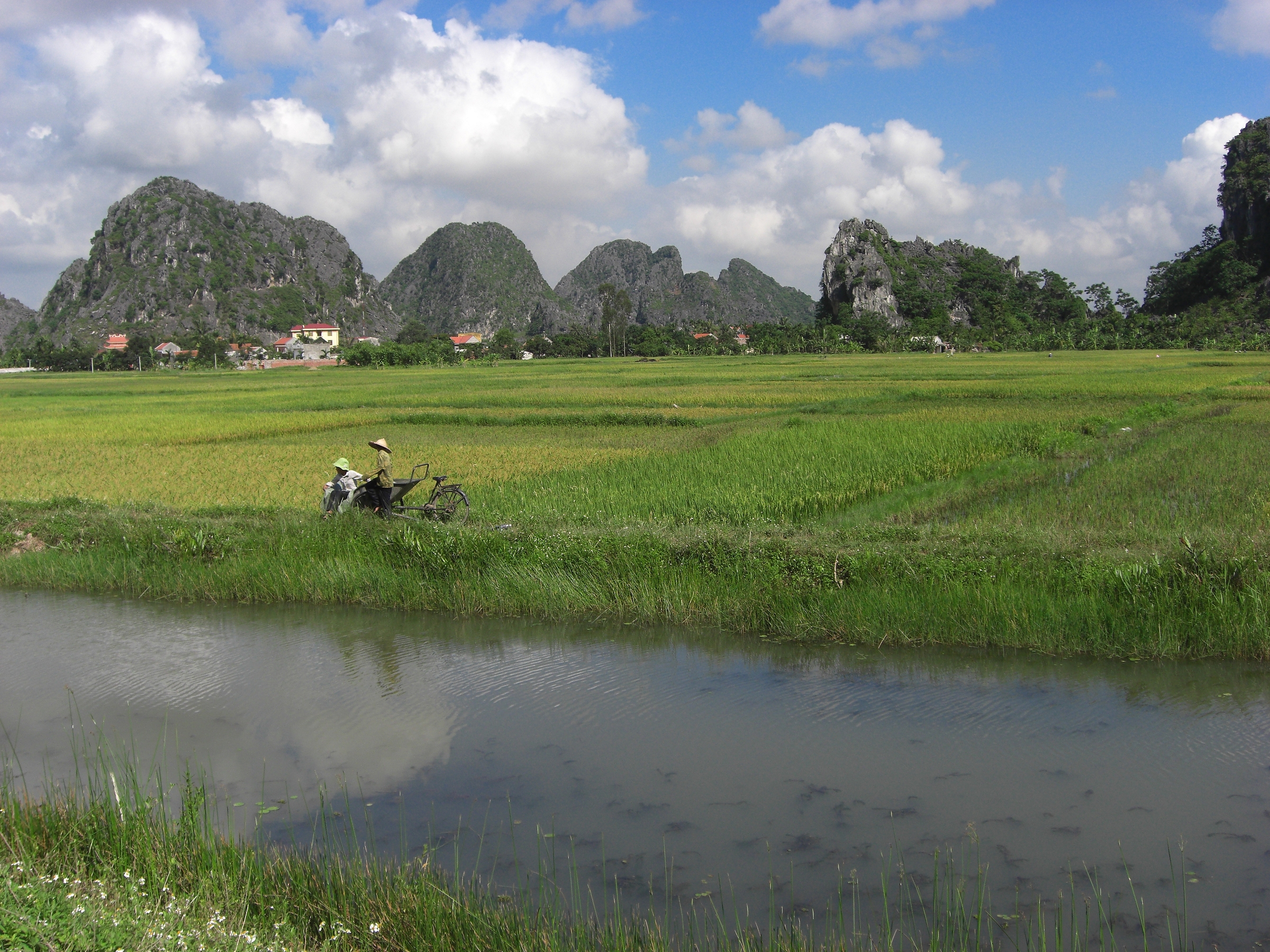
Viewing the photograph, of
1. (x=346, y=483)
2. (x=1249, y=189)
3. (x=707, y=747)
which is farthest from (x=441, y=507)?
(x=1249, y=189)

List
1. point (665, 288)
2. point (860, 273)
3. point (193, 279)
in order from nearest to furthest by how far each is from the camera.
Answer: point (860, 273), point (193, 279), point (665, 288)

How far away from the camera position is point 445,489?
27.1 ft

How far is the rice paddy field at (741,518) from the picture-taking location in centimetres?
560

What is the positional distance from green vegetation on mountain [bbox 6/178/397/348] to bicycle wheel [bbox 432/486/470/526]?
308 ft

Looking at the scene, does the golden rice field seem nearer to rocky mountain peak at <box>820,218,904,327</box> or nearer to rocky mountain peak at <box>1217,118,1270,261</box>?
rocky mountain peak at <box>1217,118,1270,261</box>

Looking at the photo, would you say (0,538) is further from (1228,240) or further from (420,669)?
(1228,240)

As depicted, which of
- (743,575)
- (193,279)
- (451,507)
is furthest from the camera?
(193,279)

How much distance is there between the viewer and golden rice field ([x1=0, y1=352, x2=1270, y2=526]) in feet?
32.8

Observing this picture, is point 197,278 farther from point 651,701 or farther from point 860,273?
point 651,701

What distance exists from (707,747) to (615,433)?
14.3m

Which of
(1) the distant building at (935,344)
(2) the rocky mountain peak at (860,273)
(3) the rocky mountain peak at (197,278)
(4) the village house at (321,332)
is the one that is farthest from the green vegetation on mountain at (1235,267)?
(3) the rocky mountain peak at (197,278)

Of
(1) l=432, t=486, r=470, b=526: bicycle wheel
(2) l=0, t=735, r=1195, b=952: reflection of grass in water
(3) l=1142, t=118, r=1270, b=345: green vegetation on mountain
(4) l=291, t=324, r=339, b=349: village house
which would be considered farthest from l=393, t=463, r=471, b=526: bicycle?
(4) l=291, t=324, r=339, b=349: village house

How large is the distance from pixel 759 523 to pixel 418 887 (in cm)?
530

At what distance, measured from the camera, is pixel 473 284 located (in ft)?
444
